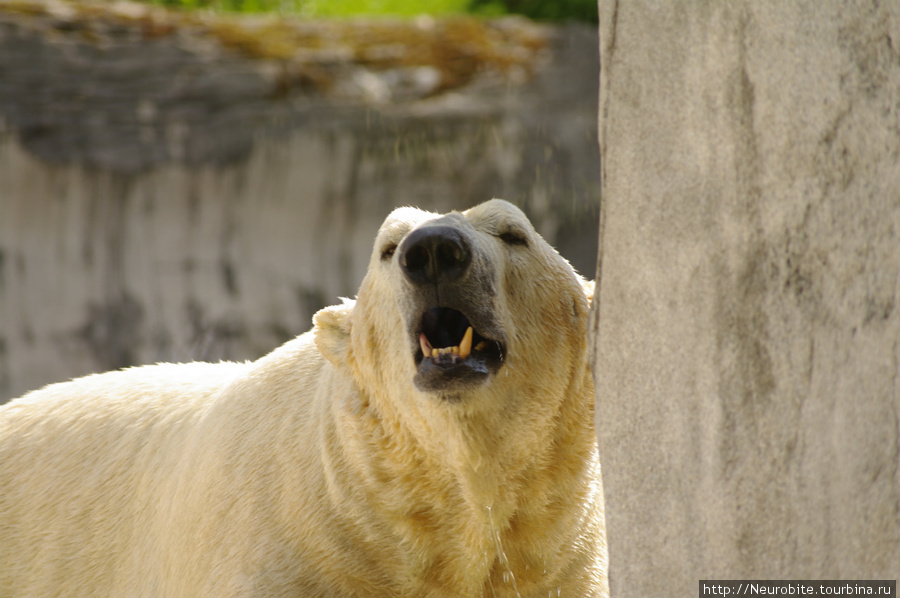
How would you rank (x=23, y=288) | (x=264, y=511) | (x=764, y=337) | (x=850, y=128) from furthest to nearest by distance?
(x=23, y=288), (x=264, y=511), (x=764, y=337), (x=850, y=128)

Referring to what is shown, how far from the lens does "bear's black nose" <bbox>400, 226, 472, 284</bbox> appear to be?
2428mm

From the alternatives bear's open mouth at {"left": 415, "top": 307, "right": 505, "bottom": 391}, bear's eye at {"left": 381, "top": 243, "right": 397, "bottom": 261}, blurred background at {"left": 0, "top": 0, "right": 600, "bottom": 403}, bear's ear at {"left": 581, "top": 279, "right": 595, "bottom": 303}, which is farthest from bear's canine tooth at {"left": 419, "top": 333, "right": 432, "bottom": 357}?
blurred background at {"left": 0, "top": 0, "right": 600, "bottom": 403}

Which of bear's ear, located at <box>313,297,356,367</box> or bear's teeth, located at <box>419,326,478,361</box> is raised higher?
bear's teeth, located at <box>419,326,478,361</box>

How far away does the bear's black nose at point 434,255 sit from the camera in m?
2.43

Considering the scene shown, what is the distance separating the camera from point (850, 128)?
173 centimetres

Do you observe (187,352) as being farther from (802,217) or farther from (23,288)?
(802,217)

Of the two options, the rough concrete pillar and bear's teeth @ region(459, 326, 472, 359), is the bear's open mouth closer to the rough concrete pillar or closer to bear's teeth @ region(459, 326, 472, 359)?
bear's teeth @ region(459, 326, 472, 359)

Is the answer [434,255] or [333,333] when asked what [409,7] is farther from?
[434,255]

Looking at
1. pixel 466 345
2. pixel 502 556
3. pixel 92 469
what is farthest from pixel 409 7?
pixel 502 556

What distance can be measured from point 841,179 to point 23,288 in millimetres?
5992

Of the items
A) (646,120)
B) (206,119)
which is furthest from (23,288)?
(646,120)

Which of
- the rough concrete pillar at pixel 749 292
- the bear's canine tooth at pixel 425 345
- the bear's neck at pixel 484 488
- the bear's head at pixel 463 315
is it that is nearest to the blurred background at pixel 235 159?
the bear's head at pixel 463 315

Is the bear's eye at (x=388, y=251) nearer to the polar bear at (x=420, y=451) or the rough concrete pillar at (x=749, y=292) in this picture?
the polar bear at (x=420, y=451)

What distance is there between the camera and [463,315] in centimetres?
260
